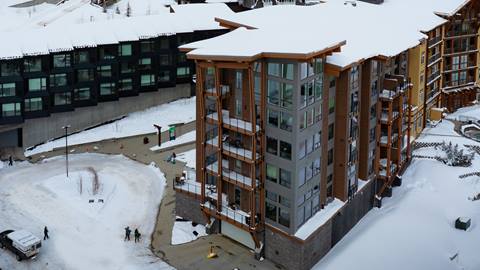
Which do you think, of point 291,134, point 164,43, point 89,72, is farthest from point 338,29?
point 89,72

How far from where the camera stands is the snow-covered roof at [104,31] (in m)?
82.4

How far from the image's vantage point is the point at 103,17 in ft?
410

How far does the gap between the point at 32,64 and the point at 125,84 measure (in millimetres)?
13907

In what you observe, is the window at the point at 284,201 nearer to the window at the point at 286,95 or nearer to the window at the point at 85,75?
the window at the point at 286,95

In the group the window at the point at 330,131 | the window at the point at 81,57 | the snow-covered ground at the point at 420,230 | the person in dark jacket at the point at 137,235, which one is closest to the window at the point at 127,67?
the window at the point at 81,57

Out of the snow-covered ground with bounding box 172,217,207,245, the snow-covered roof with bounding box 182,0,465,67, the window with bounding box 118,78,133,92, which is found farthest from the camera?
the window with bounding box 118,78,133,92

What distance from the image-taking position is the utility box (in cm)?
6366

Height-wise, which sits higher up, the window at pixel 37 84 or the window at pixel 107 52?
the window at pixel 107 52

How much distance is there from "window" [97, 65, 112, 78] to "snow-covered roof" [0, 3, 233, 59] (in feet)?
10.5

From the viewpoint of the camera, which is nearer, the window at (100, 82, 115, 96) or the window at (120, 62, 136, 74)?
the window at (100, 82, 115, 96)

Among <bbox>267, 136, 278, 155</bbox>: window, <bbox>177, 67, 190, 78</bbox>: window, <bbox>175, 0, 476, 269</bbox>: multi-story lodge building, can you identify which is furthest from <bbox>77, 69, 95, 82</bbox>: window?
<bbox>267, 136, 278, 155</bbox>: window

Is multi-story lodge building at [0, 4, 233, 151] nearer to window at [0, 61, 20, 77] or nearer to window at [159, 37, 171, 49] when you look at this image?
window at [159, 37, 171, 49]

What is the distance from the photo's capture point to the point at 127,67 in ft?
301

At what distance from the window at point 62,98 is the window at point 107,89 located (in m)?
4.90
